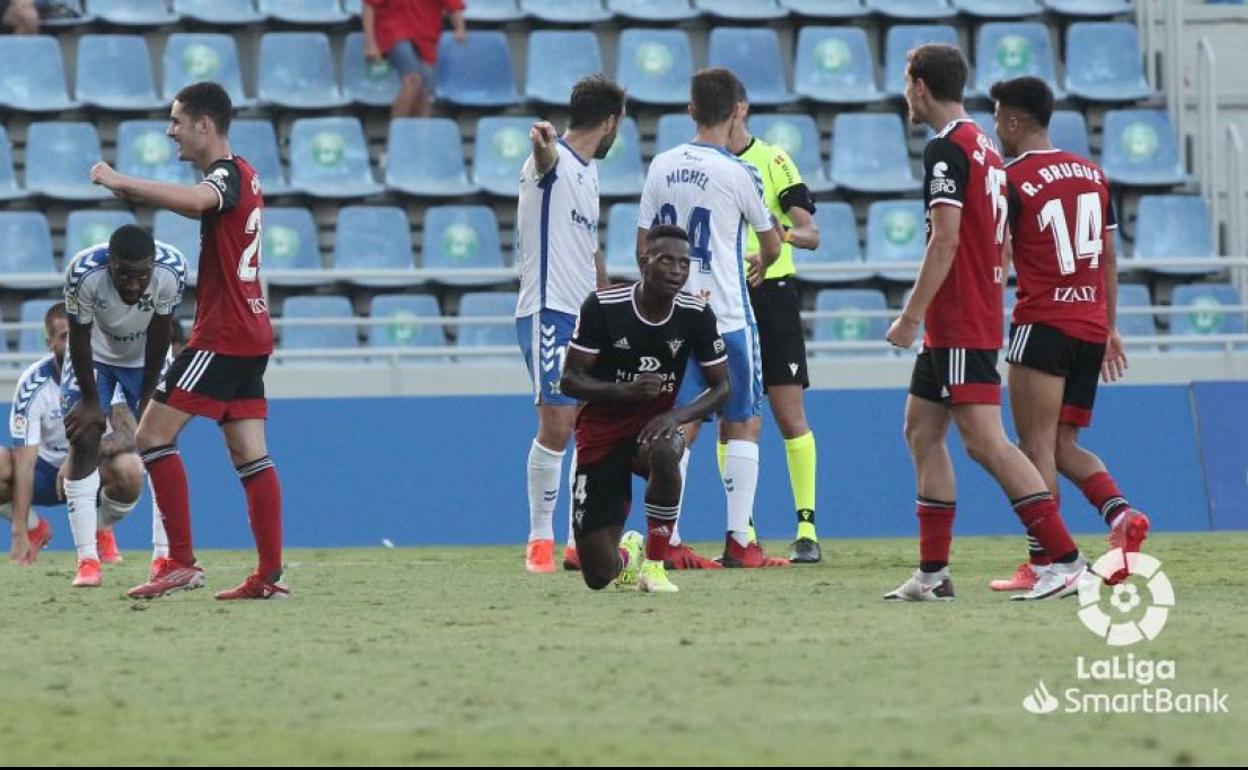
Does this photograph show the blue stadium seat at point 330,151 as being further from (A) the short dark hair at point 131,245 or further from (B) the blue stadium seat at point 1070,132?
(A) the short dark hair at point 131,245

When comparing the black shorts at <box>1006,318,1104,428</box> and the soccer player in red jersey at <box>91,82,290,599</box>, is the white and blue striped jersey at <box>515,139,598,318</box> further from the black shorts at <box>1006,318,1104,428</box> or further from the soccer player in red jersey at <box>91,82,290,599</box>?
the black shorts at <box>1006,318,1104,428</box>

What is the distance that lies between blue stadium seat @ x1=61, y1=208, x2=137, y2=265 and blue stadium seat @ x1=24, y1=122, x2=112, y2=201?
0.36 meters

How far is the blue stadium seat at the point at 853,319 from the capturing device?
16656 mm

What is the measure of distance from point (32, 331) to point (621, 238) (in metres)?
4.39

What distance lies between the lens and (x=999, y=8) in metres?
18.9

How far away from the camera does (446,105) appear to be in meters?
18.1

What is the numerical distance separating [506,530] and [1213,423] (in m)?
4.86

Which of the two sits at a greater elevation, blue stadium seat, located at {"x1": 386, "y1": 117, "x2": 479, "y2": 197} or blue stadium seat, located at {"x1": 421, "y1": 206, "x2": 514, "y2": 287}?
blue stadium seat, located at {"x1": 386, "y1": 117, "x2": 479, "y2": 197}

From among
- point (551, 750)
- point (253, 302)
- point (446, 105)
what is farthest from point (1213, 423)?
point (551, 750)

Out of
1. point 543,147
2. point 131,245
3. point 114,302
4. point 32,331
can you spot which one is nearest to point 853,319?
point 32,331

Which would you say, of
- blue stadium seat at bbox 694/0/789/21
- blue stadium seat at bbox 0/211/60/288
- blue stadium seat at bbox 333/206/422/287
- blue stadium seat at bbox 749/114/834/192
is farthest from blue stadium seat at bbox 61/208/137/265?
blue stadium seat at bbox 694/0/789/21

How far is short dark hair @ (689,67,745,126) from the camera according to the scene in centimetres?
1045

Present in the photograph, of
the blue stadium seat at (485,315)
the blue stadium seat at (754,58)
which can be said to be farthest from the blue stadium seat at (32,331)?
the blue stadium seat at (754,58)

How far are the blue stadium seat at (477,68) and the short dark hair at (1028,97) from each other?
386 inches
